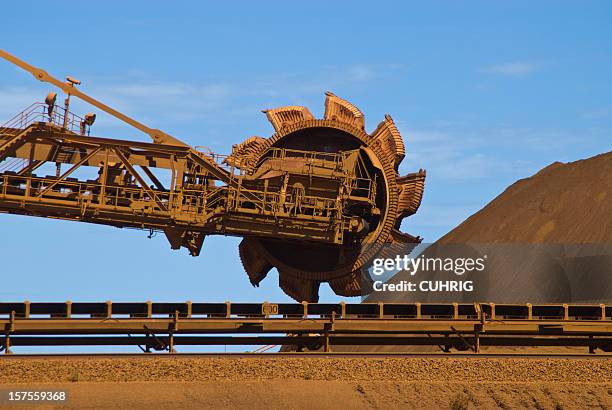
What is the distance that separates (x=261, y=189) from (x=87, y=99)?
6.20 metres

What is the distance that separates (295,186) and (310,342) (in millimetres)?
6323

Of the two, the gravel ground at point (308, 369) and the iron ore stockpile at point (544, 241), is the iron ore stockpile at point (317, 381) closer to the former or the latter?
the gravel ground at point (308, 369)

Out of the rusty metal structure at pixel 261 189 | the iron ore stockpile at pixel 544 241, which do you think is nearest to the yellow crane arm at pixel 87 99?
the rusty metal structure at pixel 261 189

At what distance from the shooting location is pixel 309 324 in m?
35.7

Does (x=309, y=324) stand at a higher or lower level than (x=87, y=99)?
lower

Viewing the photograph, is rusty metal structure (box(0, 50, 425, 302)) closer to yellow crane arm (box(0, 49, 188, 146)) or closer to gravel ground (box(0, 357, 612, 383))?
yellow crane arm (box(0, 49, 188, 146))

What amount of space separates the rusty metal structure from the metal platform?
4.94m

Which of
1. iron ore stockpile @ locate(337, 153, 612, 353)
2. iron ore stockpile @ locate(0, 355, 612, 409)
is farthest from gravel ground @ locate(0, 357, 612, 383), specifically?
iron ore stockpile @ locate(337, 153, 612, 353)

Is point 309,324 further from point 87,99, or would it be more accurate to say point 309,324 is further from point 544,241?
point 544,241

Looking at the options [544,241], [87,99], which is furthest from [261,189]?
[544,241]

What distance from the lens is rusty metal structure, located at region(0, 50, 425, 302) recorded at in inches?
1563

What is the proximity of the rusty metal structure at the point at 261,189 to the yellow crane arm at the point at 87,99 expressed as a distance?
0.03 m

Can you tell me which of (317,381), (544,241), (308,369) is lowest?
(317,381)

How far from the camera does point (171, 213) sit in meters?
39.9
